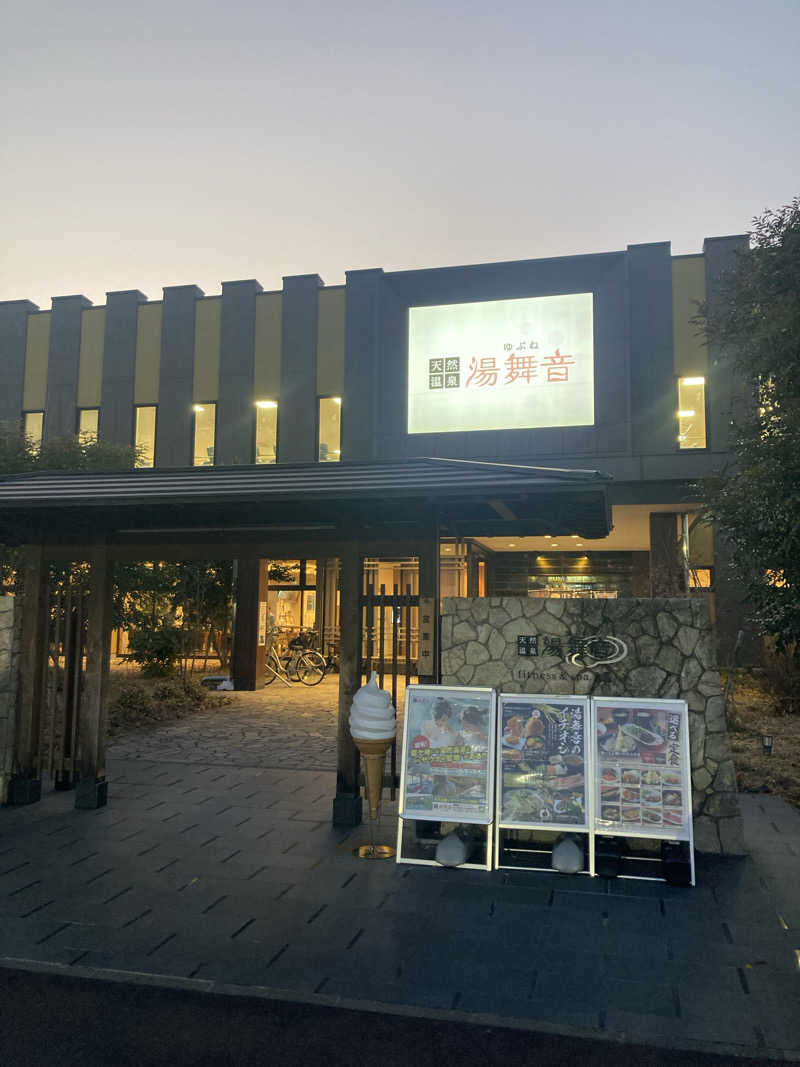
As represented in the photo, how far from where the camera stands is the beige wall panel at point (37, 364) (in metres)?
24.8

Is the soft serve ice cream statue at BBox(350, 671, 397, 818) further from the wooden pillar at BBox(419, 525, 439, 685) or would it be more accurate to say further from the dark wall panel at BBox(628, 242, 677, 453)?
the dark wall panel at BBox(628, 242, 677, 453)

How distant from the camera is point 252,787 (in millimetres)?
9336

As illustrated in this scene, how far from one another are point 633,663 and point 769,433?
4.51 m

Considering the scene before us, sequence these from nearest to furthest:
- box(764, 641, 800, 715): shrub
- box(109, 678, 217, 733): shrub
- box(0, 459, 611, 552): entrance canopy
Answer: box(0, 459, 611, 552): entrance canopy, box(109, 678, 217, 733): shrub, box(764, 641, 800, 715): shrub

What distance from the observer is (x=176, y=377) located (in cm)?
2356

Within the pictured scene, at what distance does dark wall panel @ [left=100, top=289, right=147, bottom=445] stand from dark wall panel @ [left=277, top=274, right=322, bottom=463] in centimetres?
514

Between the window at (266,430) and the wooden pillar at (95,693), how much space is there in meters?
14.6

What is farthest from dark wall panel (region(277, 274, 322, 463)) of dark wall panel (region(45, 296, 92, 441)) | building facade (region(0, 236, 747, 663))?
dark wall panel (region(45, 296, 92, 441))

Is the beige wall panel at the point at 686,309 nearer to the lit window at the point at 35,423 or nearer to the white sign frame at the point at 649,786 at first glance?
the white sign frame at the point at 649,786

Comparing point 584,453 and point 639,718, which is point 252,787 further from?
point 584,453

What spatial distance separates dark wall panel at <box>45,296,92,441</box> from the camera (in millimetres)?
24406

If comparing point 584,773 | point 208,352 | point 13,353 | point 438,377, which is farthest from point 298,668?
point 584,773

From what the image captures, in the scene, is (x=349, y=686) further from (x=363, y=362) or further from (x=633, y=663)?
(x=363, y=362)

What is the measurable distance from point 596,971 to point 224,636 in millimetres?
20775
